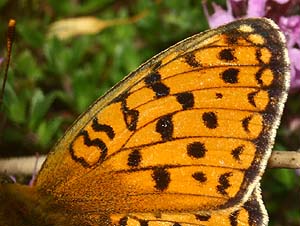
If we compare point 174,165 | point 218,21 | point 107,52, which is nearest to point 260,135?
point 174,165

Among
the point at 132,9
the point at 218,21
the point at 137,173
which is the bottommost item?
the point at 137,173

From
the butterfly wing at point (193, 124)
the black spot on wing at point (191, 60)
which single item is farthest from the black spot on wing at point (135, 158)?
the black spot on wing at point (191, 60)

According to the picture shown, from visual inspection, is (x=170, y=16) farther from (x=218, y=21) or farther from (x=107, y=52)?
(x=218, y=21)

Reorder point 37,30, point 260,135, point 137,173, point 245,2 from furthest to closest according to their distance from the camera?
point 37,30, point 245,2, point 137,173, point 260,135

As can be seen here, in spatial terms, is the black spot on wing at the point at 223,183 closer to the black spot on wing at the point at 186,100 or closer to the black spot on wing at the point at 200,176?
the black spot on wing at the point at 200,176

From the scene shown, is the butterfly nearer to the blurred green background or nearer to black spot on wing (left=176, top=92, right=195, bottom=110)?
black spot on wing (left=176, top=92, right=195, bottom=110)

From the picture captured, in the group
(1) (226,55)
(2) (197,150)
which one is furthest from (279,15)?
(2) (197,150)
